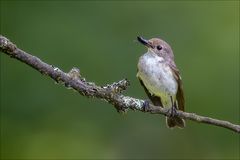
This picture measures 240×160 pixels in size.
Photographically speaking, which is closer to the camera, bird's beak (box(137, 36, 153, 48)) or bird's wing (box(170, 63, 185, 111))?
bird's beak (box(137, 36, 153, 48))

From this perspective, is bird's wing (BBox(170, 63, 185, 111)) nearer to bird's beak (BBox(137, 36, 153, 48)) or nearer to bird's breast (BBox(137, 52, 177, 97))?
bird's breast (BBox(137, 52, 177, 97))

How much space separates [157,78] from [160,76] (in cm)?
6

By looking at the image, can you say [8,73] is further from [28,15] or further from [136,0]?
[136,0]

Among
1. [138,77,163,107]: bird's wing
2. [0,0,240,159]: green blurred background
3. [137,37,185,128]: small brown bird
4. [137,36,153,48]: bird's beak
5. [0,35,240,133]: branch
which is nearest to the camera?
[0,35,240,133]: branch

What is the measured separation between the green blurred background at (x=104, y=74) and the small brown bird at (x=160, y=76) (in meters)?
1.83

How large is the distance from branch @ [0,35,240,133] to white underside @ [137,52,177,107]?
5.85 feet

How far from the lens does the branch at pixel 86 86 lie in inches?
127

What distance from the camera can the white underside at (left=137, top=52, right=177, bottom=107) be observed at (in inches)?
221

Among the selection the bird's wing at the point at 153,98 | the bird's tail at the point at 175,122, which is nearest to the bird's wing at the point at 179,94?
the bird's wing at the point at 153,98

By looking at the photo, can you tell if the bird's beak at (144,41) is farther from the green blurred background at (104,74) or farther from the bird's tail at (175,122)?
the green blurred background at (104,74)

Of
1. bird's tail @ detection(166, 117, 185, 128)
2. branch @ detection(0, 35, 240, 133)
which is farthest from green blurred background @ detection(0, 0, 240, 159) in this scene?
branch @ detection(0, 35, 240, 133)

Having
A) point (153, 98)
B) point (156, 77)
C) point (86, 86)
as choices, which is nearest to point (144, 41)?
point (156, 77)

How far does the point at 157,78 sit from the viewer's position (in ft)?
18.5

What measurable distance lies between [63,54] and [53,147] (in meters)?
1.26
